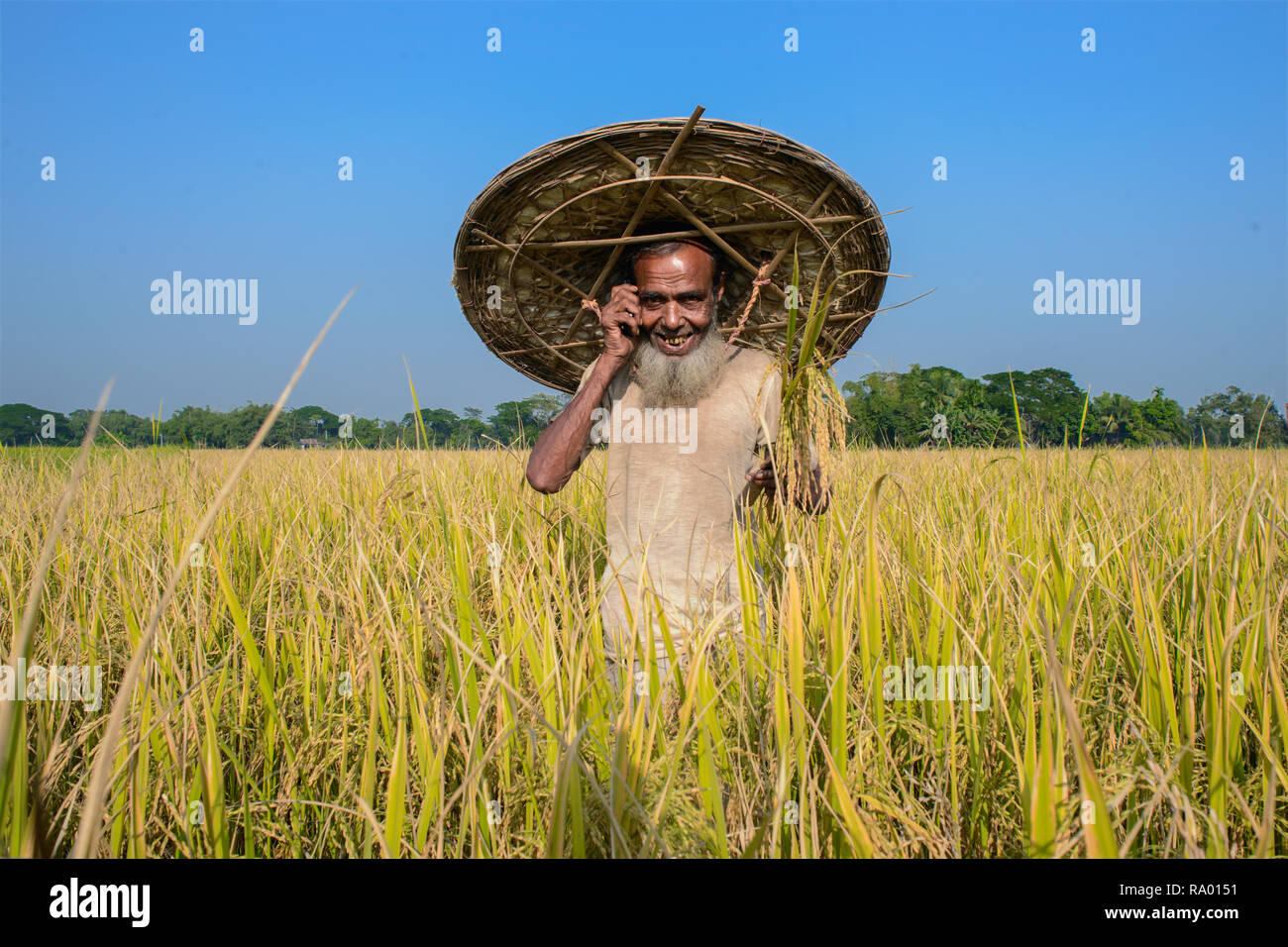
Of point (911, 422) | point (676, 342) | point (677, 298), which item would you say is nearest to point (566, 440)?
point (676, 342)

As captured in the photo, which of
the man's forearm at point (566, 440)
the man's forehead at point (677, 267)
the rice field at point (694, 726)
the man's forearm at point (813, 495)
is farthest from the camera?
the man's forehead at point (677, 267)

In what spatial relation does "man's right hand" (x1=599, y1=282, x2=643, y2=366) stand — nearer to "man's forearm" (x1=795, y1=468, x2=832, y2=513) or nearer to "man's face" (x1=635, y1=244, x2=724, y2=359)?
"man's face" (x1=635, y1=244, x2=724, y2=359)

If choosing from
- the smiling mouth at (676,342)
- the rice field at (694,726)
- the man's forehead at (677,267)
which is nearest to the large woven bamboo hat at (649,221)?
the man's forehead at (677,267)

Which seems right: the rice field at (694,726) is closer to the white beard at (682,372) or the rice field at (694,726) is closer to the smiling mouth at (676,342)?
the white beard at (682,372)

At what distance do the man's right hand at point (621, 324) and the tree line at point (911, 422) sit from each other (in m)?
0.55

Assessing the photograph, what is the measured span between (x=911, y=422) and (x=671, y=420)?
7.43 metres

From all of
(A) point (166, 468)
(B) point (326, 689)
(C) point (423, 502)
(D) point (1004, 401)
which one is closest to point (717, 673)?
(B) point (326, 689)

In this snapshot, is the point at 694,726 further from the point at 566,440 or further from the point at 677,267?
the point at 677,267

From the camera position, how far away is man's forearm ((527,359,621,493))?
2.13m

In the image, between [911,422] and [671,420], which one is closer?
[671,420]

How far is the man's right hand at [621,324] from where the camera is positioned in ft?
7.16

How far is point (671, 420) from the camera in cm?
229

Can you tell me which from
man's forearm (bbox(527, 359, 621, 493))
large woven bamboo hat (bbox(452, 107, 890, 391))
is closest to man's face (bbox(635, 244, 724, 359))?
large woven bamboo hat (bbox(452, 107, 890, 391))
